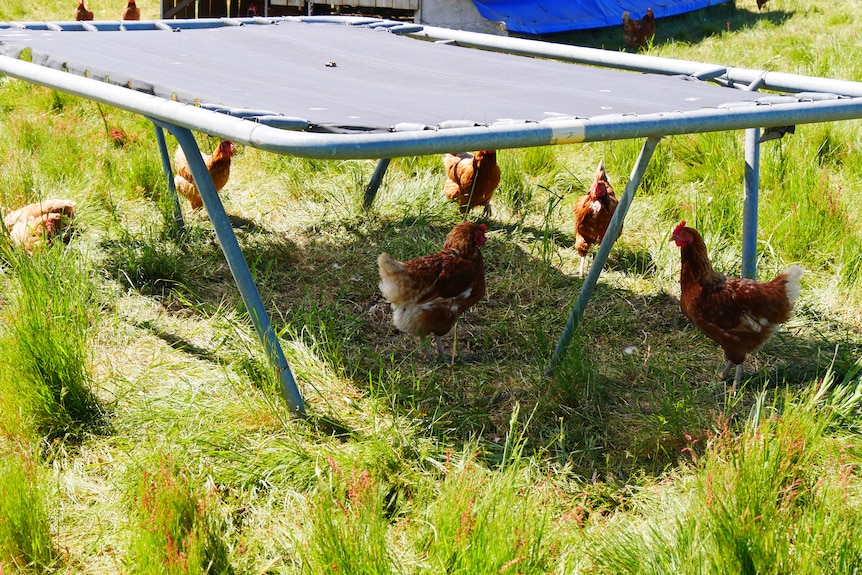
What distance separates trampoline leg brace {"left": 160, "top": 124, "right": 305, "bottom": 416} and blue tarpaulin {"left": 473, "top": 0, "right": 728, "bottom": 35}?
7556mm

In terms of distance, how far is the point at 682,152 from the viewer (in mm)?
5414

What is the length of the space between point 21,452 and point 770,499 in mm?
2249

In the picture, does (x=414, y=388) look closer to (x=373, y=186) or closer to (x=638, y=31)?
(x=373, y=186)

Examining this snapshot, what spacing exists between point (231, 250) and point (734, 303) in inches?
74.2

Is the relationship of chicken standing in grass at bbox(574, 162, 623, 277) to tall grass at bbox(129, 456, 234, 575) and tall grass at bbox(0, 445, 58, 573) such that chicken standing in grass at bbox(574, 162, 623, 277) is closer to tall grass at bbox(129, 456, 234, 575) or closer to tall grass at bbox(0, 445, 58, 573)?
tall grass at bbox(129, 456, 234, 575)

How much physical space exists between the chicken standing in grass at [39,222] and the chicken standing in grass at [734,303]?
9.24 feet

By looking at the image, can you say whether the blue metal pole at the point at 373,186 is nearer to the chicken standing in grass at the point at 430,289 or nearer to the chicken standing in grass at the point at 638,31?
the chicken standing in grass at the point at 430,289

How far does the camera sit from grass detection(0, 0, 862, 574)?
7.16 ft

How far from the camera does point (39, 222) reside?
3.94 meters

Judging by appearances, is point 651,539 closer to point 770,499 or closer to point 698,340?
point 770,499

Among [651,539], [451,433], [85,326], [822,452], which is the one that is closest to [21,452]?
[85,326]

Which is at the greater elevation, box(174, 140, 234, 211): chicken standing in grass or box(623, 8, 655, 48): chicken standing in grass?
box(623, 8, 655, 48): chicken standing in grass

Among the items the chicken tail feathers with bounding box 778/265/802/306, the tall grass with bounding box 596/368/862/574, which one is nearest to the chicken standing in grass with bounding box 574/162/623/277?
the chicken tail feathers with bounding box 778/265/802/306

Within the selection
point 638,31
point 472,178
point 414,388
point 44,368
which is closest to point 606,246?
point 414,388
